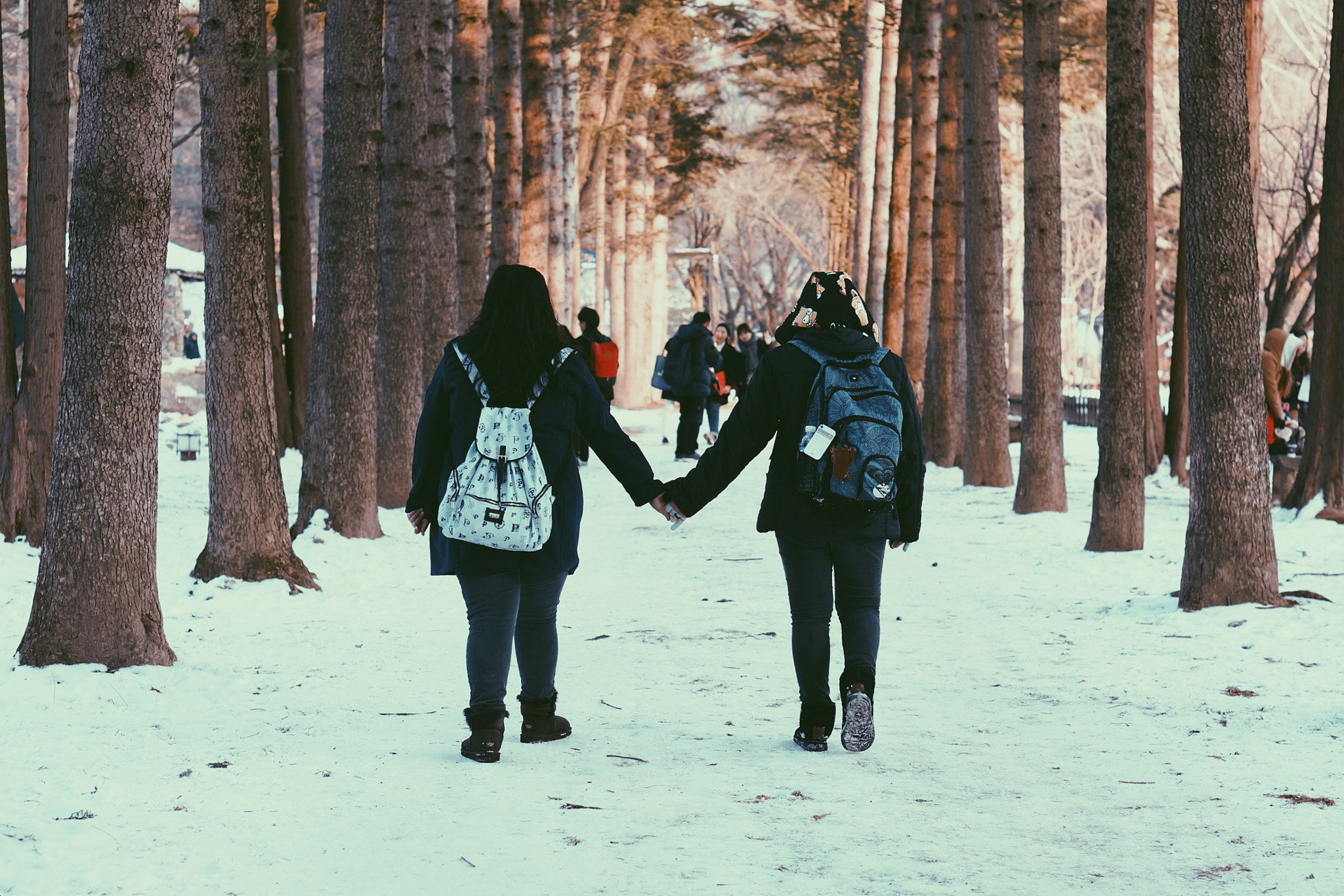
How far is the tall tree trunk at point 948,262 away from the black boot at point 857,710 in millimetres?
12807

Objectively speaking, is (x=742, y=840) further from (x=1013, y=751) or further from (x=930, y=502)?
(x=930, y=502)

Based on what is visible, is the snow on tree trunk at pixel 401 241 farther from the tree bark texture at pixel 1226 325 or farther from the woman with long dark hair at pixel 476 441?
the woman with long dark hair at pixel 476 441

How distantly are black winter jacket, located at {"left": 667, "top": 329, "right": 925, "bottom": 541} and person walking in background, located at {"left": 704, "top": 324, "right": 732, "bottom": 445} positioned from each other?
1504 centimetres

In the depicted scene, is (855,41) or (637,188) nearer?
(855,41)

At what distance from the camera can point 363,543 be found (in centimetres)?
1176

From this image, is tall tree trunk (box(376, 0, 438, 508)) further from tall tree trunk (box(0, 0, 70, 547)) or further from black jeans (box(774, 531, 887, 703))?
black jeans (box(774, 531, 887, 703))

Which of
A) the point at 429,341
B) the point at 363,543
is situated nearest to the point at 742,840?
the point at 363,543

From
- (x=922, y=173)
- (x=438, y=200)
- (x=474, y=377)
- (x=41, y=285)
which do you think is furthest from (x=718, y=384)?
(x=474, y=377)

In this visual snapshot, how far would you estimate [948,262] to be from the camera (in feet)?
61.2

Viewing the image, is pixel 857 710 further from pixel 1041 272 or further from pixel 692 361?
pixel 692 361

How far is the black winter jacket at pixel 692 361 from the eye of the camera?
68.2 feet

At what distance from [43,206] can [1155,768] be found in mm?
8827

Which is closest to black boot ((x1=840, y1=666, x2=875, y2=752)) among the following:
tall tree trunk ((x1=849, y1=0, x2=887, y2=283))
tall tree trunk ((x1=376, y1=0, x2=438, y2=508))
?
tall tree trunk ((x1=376, y1=0, x2=438, y2=508))

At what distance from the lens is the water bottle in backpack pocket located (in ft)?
18.6
